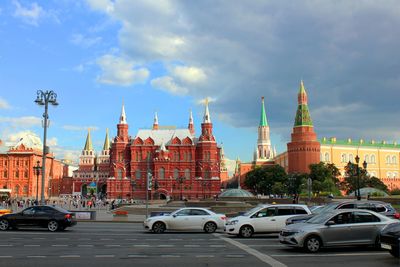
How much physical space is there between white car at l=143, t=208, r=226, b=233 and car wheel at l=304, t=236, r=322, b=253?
9.48 metres

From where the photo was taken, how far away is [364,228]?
52.4 ft

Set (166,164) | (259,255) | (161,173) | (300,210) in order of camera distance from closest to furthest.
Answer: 1. (259,255)
2. (300,210)
3. (166,164)
4. (161,173)

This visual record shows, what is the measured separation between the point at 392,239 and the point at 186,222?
12605mm

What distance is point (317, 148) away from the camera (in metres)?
159

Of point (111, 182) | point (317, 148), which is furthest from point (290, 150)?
point (111, 182)

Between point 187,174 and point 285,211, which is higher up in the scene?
point 187,174

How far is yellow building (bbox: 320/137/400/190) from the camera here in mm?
172300

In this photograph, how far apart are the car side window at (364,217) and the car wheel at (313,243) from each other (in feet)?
5.46

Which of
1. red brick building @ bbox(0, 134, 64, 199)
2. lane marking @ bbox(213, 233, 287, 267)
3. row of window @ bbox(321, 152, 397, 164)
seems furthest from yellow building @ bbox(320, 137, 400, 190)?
lane marking @ bbox(213, 233, 287, 267)

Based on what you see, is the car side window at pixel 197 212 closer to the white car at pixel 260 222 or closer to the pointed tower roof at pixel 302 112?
the white car at pixel 260 222

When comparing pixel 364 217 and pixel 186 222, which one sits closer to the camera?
pixel 364 217

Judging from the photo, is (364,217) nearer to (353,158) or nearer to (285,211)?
(285,211)

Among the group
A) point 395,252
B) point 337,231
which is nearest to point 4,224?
point 337,231

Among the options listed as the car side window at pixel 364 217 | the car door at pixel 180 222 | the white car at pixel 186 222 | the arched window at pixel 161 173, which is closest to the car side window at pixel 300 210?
the white car at pixel 186 222
